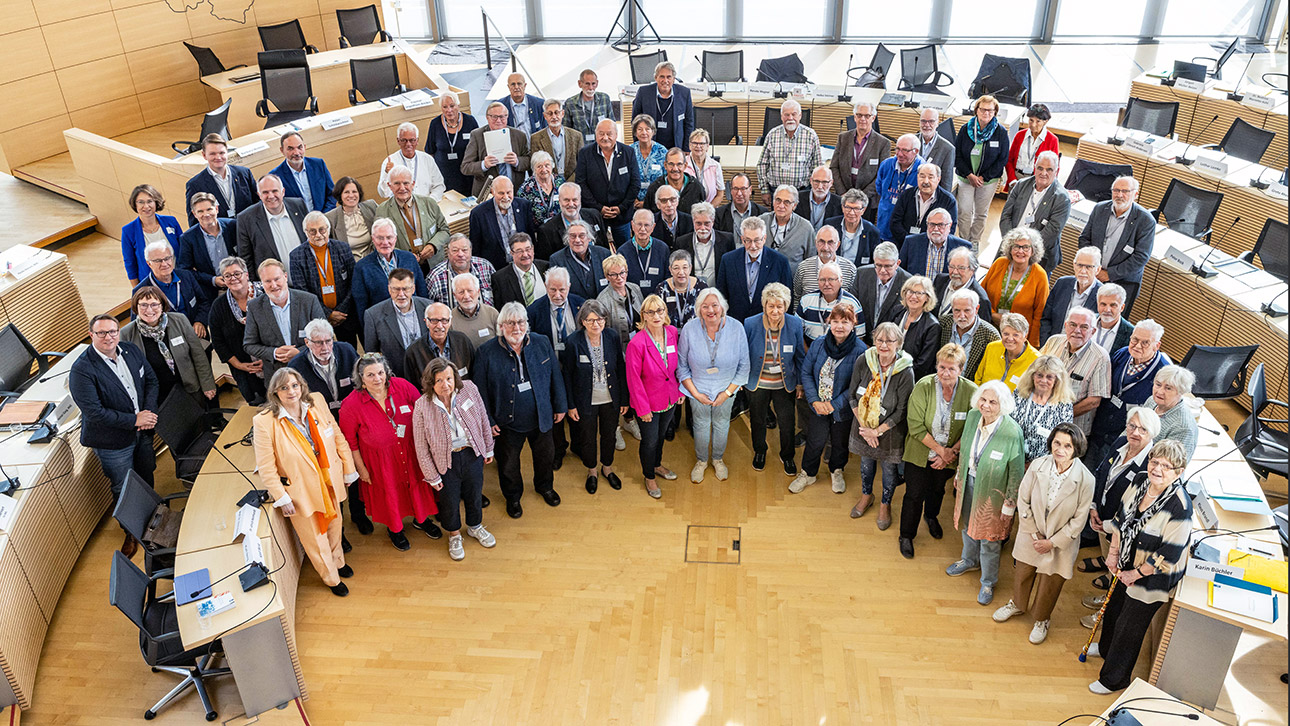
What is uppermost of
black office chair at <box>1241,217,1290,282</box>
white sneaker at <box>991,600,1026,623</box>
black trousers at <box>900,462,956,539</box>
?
black office chair at <box>1241,217,1290,282</box>

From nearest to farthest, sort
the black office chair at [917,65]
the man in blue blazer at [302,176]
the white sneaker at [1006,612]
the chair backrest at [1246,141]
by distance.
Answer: the white sneaker at [1006,612] → the man in blue blazer at [302,176] → the chair backrest at [1246,141] → the black office chair at [917,65]

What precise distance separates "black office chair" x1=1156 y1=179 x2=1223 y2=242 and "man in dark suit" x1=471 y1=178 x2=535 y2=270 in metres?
5.54

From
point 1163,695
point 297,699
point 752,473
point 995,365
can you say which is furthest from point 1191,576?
point 297,699

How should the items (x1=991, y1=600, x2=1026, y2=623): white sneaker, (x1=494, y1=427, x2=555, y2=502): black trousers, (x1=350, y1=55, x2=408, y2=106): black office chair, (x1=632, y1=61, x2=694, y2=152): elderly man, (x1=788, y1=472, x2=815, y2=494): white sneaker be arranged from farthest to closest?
(x1=350, y1=55, x2=408, y2=106): black office chair < (x1=632, y1=61, x2=694, y2=152): elderly man < (x1=788, y1=472, x2=815, y2=494): white sneaker < (x1=494, y1=427, x2=555, y2=502): black trousers < (x1=991, y1=600, x2=1026, y2=623): white sneaker

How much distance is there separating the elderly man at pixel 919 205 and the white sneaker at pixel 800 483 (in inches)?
A: 75.1

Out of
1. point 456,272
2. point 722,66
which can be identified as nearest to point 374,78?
point 722,66

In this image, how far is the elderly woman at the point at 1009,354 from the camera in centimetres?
514

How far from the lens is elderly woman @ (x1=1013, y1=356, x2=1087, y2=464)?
4727 millimetres

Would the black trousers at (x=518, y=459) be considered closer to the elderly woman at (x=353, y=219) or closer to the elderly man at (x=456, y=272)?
the elderly man at (x=456, y=272)

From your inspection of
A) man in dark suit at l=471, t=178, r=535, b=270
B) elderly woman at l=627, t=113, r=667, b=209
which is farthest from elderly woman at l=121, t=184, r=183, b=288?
elderly woman at l=627, t=113, r=667, b=209

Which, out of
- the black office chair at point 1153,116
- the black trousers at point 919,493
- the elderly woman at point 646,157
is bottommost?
the black trousers at point 919,493

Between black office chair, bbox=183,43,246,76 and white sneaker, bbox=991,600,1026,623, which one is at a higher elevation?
black office chair, bbox=183,43,246,76

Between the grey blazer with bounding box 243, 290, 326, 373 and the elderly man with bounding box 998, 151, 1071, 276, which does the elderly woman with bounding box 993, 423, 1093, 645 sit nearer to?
the elderly man with bounding box 998, 151, 1071, 276

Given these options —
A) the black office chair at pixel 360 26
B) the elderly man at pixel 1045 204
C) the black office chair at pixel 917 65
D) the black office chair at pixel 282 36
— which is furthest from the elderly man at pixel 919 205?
the black office chair at pixel 360 26
